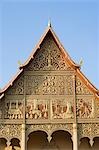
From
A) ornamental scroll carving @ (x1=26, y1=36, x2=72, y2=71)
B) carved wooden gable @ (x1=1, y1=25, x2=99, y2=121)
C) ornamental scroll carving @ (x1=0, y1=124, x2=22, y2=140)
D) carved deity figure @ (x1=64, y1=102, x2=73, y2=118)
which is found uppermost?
ornamental scroll carving @ (x1=26, y1=36, x2=72, y2=71)

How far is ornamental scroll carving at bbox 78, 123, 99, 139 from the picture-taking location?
1803 centimetres

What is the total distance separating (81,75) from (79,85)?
45cm

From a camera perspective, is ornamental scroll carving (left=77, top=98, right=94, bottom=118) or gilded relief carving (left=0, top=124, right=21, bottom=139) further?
Answer: ornamental scroll carving (left=77, top=98, right=94, bottom=118)

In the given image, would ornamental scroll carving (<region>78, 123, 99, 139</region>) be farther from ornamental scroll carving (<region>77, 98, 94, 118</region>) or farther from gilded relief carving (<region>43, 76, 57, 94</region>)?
gilded relief carving (<region>43, 76, 57, 94</region>)

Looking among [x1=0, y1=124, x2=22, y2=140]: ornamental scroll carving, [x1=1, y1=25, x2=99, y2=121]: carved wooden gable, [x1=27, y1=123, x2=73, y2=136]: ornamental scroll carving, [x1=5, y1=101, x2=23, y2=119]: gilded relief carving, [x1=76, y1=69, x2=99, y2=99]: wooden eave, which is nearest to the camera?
[x1=0, y1=124, x2=22, y2=140]: ornamental scroll carving

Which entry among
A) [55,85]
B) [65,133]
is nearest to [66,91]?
[55,85]

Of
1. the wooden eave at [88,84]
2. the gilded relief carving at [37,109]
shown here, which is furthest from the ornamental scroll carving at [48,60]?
the gilded relief carving at [37,109]

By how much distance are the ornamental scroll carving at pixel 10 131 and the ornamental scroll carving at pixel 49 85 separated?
1.58 metres

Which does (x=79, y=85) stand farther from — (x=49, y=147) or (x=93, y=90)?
(x=49, y=147)

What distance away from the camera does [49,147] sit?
1952cm

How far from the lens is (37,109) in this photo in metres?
18.3

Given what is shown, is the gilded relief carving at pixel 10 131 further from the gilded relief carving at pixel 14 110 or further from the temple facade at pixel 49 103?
the gilded relief carving at pixel 14 110

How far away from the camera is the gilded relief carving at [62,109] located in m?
18.3

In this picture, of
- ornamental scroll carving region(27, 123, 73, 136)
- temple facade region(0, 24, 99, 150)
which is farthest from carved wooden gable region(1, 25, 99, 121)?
ornamental scroll carving region(27, 123, 73, 136)
